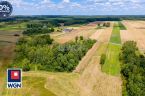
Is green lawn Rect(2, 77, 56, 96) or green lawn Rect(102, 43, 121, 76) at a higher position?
green lawn Rect(102, 43, 121, 76)

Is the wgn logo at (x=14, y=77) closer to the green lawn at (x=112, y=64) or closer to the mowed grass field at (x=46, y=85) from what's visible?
the mowed grass field at (x=46, y=85)

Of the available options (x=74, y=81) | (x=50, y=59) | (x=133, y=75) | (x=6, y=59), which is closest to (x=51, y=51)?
(x=50, y=59)

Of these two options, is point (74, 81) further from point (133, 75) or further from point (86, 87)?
point (133, 75)

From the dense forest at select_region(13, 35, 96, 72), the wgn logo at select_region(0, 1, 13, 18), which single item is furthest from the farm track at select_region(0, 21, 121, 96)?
the wgn logo at select_region(0, 1, 13, 18)

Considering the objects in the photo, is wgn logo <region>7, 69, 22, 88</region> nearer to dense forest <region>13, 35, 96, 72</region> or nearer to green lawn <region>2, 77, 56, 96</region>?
green lawn <region>2, 77, 56, 96</region>

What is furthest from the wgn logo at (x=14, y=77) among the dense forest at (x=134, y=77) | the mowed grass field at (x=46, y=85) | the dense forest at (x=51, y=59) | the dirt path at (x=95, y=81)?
the dense forest at (x=51, y=59)

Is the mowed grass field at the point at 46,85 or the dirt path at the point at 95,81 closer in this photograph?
the mowed grass field at the point at 46,85

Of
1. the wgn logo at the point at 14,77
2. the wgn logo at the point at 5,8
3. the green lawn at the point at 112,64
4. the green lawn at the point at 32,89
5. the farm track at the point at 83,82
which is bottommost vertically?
the green lawn at the point at 32,89

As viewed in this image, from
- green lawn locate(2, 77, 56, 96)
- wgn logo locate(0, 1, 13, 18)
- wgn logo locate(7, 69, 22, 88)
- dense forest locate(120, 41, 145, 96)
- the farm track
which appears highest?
wgn logo locate(0, 1, 13, 18)
